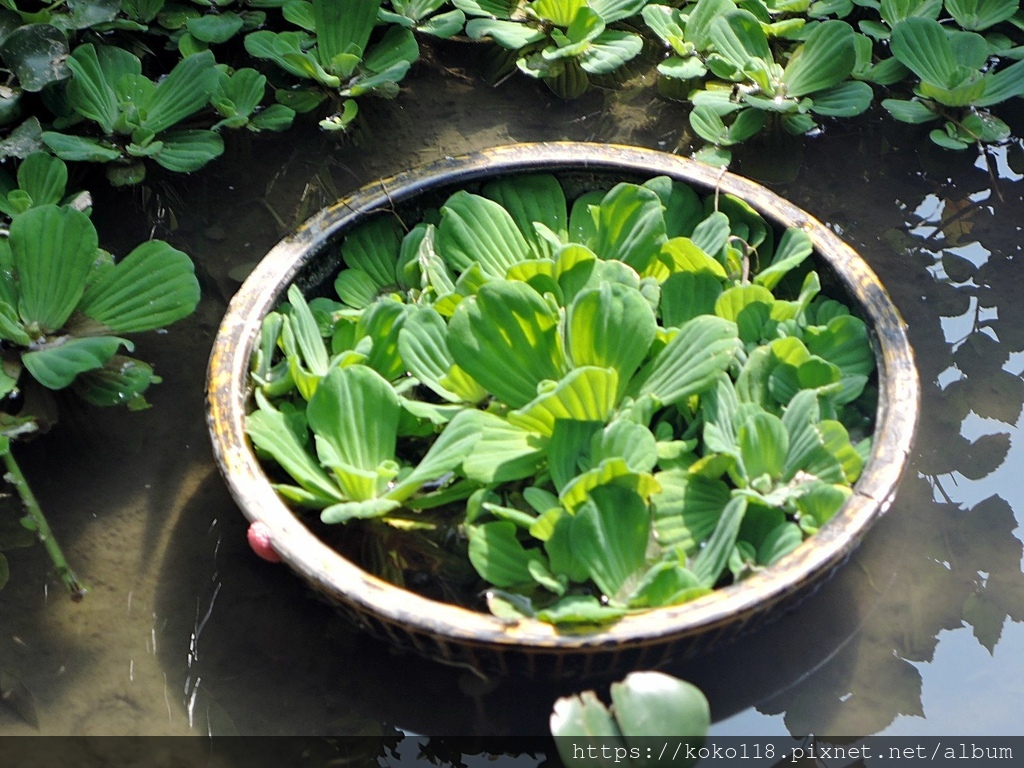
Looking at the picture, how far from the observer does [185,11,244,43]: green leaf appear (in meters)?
1.84

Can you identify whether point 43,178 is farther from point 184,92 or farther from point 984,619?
point 984,619

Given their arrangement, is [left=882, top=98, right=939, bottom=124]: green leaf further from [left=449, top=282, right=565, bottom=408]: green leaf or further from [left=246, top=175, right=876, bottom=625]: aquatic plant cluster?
[left=449, top=282, right=565, bottom=408]: green leaf

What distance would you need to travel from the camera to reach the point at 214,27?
1.86 metres

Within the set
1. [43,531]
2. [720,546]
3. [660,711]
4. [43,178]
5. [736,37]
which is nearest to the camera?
[660,711]

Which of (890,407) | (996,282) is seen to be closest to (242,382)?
(890,407)

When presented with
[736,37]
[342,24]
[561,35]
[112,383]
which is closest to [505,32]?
[561,35]

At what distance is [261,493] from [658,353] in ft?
1.72

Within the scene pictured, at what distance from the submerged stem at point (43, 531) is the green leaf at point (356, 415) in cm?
41

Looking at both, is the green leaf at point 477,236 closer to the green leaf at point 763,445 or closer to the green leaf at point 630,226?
the green leaf at point 630,226

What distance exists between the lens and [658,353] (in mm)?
1342

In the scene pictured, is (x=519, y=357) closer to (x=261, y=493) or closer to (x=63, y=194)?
(x=261, y=493)

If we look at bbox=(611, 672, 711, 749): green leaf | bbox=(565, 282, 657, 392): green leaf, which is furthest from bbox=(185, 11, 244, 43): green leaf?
bbox=(611, 672, 711, 749): green leaf

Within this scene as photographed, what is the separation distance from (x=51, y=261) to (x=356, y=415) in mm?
545

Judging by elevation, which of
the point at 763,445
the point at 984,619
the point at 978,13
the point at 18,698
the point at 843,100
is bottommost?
the point at 18,698
